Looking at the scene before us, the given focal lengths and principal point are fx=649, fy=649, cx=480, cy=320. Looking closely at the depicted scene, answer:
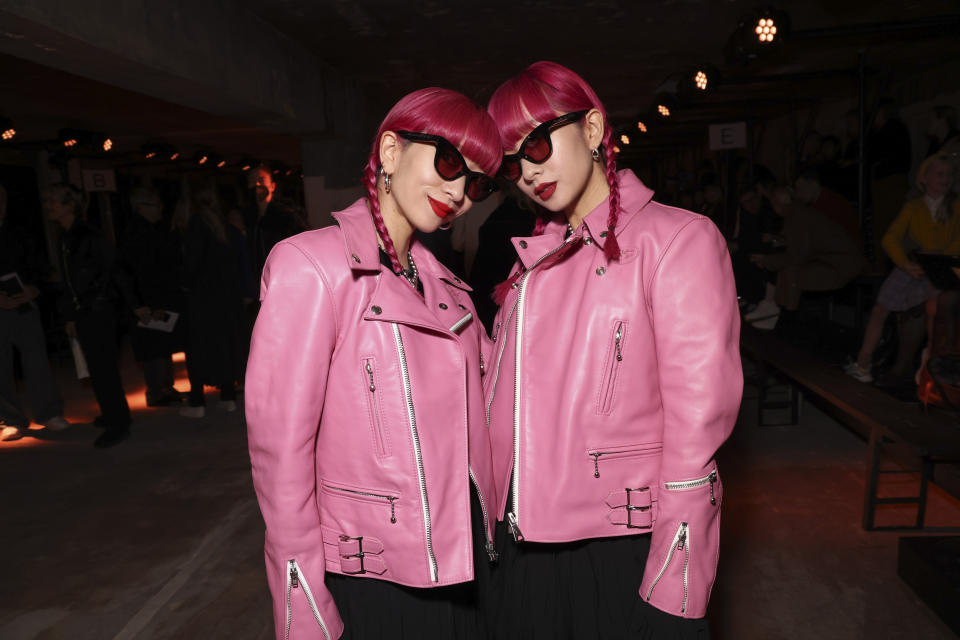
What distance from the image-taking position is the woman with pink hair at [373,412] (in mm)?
1318

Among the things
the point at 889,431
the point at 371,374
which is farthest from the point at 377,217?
the point at 889,431

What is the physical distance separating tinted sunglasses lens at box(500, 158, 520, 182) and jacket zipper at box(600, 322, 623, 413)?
0.43 meters

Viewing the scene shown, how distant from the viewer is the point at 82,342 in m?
5.02

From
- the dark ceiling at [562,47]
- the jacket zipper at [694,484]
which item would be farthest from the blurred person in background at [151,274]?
the jacket zipper at [694,484]

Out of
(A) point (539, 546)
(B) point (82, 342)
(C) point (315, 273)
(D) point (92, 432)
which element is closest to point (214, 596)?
(A) point (539, 546)

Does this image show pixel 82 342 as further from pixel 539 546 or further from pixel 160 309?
pixel 539 546

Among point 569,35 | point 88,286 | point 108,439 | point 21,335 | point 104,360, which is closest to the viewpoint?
point 88,286

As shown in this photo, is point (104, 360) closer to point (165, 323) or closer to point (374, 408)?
point (165, 323)

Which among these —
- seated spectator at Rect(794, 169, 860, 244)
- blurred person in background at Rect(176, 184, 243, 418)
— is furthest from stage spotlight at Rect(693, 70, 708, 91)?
blurred person in background at Rect(176, 184, 243, 418)

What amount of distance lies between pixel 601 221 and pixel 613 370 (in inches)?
13.5

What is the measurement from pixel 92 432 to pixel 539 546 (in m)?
5.39

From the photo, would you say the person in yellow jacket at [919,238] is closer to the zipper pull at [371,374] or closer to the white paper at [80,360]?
the zipper pull at [371,374]

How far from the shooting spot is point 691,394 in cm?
135

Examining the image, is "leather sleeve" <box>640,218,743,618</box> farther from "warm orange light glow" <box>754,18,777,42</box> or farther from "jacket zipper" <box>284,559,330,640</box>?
"warm orange light glow" <box>754,18,777,42</box>
